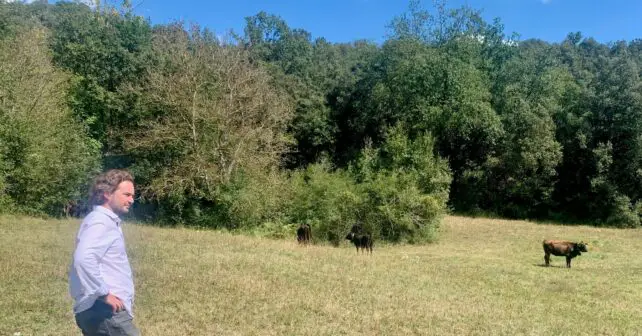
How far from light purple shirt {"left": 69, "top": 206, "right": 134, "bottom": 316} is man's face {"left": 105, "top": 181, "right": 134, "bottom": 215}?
0.17 feet

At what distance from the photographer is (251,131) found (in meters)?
26.8

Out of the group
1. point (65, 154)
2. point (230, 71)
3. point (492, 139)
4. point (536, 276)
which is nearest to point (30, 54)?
point (65, 154)

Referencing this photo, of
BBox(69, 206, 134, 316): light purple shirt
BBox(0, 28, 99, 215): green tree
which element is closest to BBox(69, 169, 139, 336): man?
BBox(69, 206, 134, 316): light purple shirt

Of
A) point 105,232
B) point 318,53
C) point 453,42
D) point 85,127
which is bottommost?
point 105,232

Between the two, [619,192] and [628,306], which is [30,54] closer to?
[628,306]

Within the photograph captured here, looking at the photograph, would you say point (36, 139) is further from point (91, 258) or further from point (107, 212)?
point (91, 258)

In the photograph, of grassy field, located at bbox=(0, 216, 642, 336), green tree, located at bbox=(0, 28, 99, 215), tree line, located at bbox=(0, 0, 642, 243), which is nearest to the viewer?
grassy field, located at bbox=(0, 216, 642, 336)

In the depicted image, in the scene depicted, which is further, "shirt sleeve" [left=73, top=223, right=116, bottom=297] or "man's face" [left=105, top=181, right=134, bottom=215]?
"man's face" [left=105, top=181, right=134, bottom=215]

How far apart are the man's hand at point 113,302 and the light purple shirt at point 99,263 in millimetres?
46

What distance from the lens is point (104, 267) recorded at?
3857mm

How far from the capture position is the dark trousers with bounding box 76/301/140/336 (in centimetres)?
375

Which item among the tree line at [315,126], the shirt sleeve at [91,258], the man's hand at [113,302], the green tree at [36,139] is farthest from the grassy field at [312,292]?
the green tree at [36,139]

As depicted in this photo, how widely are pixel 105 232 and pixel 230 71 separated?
2479cm

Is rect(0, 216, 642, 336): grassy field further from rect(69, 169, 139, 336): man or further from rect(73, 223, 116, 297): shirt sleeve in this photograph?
rect(73, 223, 116, 297): shirt sleeve
